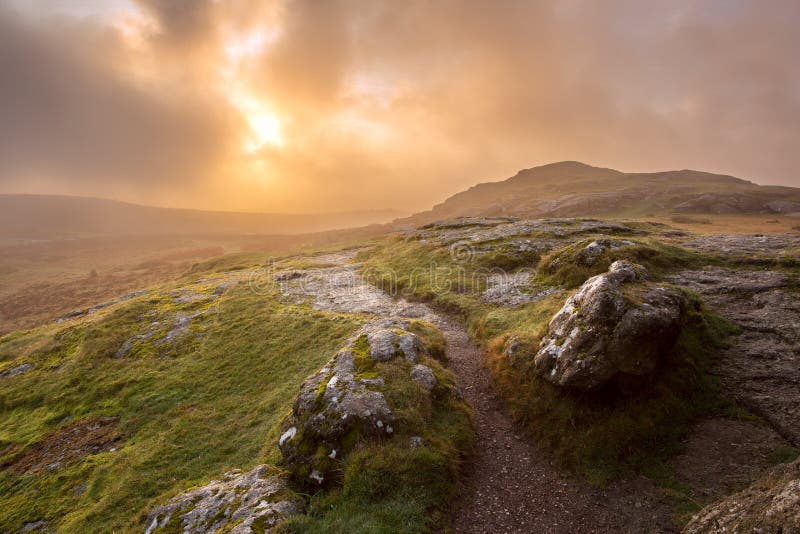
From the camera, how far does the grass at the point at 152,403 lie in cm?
1526

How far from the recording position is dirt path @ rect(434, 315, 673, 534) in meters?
9.78

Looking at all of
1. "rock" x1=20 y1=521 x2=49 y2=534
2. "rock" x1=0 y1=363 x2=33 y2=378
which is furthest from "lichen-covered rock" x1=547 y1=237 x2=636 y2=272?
"rock" x1=0 y1=363 x2=33 y2=378

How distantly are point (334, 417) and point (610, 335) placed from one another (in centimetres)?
1145

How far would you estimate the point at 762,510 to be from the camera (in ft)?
19.5

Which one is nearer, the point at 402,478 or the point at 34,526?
A: the point at 402,478

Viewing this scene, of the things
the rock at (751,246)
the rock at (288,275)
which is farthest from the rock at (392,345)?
the rock at (288,275)

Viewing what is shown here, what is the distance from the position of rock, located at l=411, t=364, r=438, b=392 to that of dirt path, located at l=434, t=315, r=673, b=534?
278cm

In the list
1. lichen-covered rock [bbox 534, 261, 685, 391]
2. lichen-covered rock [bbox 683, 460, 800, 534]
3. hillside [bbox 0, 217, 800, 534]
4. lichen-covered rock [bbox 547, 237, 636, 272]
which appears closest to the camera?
lichen-covered rock [bbox 683, 460, 800, 534]

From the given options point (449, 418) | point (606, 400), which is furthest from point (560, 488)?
point (449, 418)

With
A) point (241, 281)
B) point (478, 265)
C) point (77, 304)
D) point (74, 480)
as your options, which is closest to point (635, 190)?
point (478, 265)

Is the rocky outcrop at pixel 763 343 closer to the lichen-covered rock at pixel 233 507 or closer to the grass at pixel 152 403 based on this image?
the lichen-covered rock at pixel 233 507

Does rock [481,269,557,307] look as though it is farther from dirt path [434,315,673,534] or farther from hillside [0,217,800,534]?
dirt path [434,315,673,534]

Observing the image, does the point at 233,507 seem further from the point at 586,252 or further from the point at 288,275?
the point at 288,275

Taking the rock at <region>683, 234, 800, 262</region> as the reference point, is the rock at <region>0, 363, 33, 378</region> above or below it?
below
